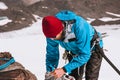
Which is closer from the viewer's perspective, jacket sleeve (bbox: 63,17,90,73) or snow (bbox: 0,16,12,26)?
jacket sleeve (bbox: 63,17,90,73)

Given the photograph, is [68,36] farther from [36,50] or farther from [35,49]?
[35,49]

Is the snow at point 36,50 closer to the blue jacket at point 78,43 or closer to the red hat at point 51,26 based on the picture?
the blue jacket at point 78,43

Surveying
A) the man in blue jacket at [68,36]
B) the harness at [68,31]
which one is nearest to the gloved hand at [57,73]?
the man in blue jacket at [68,36]

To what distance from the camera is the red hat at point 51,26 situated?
154 inches

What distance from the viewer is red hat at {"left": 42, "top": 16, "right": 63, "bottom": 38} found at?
392 centimetres

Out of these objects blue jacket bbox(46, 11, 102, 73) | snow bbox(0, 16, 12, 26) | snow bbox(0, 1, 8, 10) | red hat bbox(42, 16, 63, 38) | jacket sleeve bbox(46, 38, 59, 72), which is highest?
red hat bbox(42, 16, 63, 38)

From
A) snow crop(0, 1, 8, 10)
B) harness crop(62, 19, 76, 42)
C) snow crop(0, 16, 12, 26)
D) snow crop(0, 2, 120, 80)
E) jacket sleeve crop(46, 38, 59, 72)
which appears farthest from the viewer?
snow crop(0, 1, 8, 10)

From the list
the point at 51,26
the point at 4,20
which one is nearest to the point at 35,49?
the point at 4,20

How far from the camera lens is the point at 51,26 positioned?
3936 mm

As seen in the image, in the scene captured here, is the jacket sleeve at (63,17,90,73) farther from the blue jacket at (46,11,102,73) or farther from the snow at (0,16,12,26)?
the snow at (0,16,12,26)

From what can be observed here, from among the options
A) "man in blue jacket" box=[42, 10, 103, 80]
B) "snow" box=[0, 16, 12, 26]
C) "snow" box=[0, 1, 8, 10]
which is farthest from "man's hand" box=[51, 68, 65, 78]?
"snow" box=[0, 1, 8, 10]

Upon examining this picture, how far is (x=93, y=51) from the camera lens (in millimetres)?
5219

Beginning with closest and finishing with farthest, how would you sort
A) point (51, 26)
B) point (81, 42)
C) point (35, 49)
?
point (51, 26) → point (81, 42) → point (35, 49)

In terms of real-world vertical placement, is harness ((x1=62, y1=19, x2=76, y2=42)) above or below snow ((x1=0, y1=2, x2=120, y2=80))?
above
